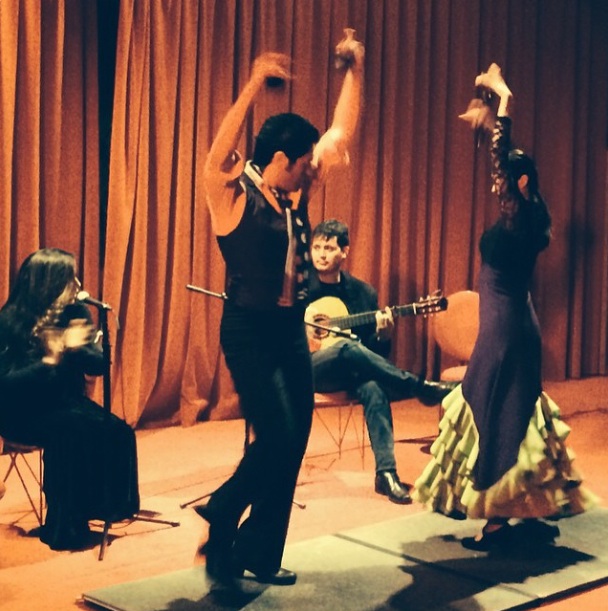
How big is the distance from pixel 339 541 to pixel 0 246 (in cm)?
231

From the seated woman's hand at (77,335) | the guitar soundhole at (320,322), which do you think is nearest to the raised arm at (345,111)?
the seated woman's hand at (77,335)

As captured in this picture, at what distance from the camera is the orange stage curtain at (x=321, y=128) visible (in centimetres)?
561

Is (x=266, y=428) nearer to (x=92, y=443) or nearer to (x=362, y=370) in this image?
(x=92, y=443)

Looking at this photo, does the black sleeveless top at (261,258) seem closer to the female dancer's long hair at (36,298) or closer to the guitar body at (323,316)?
the female dancer's long hair at (36,298)

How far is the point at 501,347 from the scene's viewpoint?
3.86 metres

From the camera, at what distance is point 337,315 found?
5.16 metres

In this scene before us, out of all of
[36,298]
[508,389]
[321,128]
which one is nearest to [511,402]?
[508,389]

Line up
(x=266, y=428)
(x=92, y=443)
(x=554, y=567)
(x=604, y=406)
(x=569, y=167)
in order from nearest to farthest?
(x=266, y=428) → (x=554, y=567) → (x=92, y=443) → (x=604, y=406) → (x=569, y=167)

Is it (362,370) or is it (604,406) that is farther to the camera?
(604,406)

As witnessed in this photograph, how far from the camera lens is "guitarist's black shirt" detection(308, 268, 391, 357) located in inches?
205

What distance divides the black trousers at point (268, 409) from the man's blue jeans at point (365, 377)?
5.36 feet

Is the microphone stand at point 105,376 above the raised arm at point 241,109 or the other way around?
the other way around

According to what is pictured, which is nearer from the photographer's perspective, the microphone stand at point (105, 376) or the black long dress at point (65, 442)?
the microphone stand at point (105, 376)

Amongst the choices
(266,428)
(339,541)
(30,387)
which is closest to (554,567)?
(339,541)
